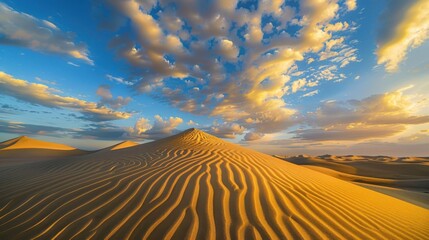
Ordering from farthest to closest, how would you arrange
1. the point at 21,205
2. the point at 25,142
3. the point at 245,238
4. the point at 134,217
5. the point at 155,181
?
the point at 25,142 → the point at 155,181 → the point at 21,205 → the point at 134,217 → the point at 245,238

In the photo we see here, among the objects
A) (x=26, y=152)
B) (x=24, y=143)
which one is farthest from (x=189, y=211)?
(x=24, y=143)

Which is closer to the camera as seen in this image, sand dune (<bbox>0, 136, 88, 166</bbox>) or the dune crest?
sand dune (<bbox>0, 136, 88, 166</bbox>)

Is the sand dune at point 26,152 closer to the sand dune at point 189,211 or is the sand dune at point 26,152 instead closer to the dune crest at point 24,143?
the dune crest at point 24,143

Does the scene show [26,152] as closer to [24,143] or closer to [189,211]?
[24,143]

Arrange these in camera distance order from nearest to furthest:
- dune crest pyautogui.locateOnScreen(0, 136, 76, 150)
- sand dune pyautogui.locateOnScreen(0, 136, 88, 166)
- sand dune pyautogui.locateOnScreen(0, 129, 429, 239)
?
sand dune pyautogui.locateOnScreen(0, 129, 429, 239) < sand dune pyautogui.locateOnScreen(0, 136, 88, 166) < dune crest pyautogui.locateOnScreen(0, 136, 76, 150)

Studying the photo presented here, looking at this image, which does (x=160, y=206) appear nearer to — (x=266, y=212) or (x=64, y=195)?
(x=266, y=212)

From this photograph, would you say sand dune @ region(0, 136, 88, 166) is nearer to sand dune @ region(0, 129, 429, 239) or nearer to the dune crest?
the dune crest

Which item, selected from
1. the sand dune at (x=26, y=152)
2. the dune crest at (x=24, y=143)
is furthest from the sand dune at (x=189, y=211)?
the dune crest at (x=24, y=143)

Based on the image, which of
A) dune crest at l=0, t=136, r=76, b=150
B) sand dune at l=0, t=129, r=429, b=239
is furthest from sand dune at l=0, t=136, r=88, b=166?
sand dune at l=0, t=129, r=429, b=239

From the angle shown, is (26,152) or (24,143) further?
(24,143)

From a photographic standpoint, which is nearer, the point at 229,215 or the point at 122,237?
the point at 122,237

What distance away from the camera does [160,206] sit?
3439 mm

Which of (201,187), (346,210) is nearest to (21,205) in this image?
(201,187)

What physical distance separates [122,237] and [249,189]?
2454mm
